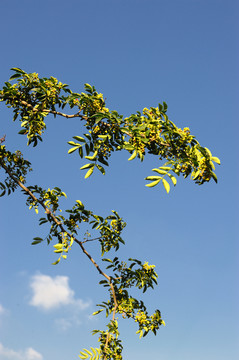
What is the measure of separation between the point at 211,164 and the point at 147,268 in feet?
7.48

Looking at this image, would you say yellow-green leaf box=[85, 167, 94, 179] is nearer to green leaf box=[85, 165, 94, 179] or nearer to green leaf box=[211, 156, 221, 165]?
green leaf box=[85, 165, 94, 179]

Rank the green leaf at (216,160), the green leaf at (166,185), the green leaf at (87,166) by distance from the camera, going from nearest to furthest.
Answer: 1. the green leaf at (166,185)
2. the green leaf at (216,160)
3. the green leaf at (87,166)

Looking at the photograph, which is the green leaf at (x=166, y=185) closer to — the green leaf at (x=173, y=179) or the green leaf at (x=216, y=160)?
the green leaf at (x=173, y=179)

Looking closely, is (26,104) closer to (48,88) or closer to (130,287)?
(48,88)

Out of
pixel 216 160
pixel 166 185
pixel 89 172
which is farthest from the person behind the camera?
pixel 89 172

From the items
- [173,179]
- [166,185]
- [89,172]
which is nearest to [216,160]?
[173,179]

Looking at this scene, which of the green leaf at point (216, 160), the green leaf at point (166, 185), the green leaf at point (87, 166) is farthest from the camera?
the green leaf at point (87, 166)

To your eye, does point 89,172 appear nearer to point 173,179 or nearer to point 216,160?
point 173,179

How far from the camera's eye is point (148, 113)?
4.71m

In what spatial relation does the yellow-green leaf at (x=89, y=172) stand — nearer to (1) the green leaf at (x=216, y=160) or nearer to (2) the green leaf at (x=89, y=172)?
(2) the green leaf at (x=89, y=172)

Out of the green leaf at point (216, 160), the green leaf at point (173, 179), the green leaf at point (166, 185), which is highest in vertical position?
the green leaf at point (216, 160)

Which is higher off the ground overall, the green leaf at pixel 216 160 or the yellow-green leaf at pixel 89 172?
the green leaf at pixel 216 160

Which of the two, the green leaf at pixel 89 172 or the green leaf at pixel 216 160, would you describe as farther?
the green leaf at pixel 89 172

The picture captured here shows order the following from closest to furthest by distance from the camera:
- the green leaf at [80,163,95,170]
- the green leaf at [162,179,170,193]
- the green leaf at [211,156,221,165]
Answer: the green leaf at [162,179,170,193] → the green leaf at [211,156,221,165] → the green leaf at [80,163,95,170]
